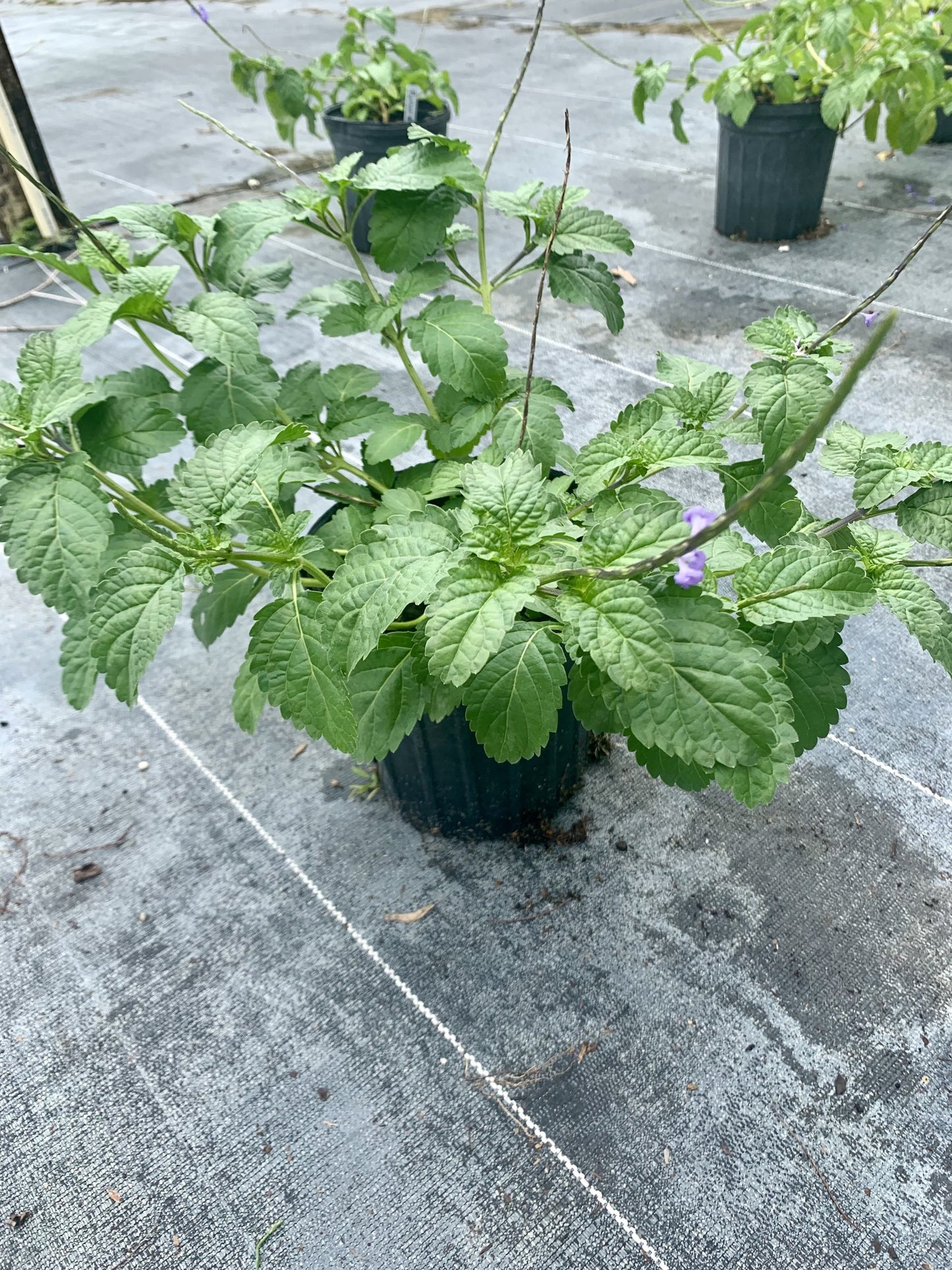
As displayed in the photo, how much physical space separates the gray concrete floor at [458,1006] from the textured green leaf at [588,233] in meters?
0.96

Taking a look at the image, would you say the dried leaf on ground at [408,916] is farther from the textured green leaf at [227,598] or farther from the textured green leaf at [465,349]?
the textured green leaf at [465,349]

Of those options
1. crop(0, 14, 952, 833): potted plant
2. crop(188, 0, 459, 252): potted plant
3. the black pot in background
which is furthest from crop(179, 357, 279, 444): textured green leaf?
the black pot in background

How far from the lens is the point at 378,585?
1109 millimetres

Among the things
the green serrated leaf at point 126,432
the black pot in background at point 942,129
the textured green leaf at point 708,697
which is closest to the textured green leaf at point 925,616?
the textured green leaf at point 708,697

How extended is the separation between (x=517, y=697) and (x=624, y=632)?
0.20 metres

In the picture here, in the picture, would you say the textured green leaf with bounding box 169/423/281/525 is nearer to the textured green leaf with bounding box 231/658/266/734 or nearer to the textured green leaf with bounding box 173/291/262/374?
the textured green leaf with bounding box 173/291/262/374

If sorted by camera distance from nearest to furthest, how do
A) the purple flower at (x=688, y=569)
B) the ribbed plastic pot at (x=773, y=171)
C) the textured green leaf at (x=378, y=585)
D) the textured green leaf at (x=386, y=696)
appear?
the purple flower at (x=688, y=569), the textured green leaf at (x=378, y=585), the textured green leaf at (x=386, y=696), the ribbed plastic pot at (x=773, y=171)

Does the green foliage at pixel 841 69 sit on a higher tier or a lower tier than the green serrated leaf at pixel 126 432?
higher

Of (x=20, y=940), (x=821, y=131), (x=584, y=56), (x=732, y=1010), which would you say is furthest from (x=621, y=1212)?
(x=584, y=56)

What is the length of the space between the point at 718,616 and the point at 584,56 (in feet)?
23.0

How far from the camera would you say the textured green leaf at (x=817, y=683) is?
1.27 m

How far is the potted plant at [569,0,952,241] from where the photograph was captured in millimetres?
3131

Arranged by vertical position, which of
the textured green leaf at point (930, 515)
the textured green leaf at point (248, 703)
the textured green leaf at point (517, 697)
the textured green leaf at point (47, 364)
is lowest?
the textured green leaf at point (248, 703)

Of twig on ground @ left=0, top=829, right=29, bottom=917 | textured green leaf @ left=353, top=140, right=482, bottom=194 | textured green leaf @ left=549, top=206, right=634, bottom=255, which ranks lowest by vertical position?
twig on ground @ left=0, top=829, right=29, bottom=917
